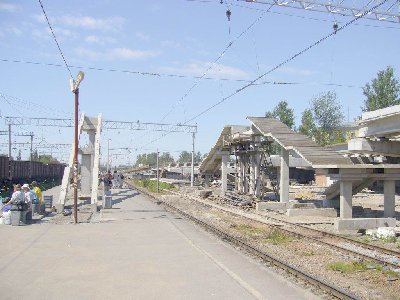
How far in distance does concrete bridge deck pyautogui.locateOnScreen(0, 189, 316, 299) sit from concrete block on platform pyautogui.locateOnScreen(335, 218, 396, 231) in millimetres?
5441

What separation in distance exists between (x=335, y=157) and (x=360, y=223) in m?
3.91

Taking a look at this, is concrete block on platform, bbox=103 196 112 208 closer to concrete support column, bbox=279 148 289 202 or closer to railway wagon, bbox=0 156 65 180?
concrete support column, bbox=279 148 289 202

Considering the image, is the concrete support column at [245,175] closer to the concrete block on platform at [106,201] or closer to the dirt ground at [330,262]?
the concrete block on platform at [106,201]

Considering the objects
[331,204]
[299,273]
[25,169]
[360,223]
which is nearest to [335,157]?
[360,223]

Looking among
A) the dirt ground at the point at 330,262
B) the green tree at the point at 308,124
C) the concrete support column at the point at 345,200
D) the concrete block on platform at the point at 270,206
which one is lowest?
the dirt ground at the point at 330,262

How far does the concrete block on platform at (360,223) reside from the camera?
58.0 feet

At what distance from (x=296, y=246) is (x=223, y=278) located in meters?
5.19

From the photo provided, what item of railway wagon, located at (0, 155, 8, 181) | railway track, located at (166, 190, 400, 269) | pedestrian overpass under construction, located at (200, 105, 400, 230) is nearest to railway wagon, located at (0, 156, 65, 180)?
railway wagon, located at (0, 155, 8, 181)

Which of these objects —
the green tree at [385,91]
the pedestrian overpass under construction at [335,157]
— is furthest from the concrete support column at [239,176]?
the green tree at [385,91]

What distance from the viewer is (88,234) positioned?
1519 cm

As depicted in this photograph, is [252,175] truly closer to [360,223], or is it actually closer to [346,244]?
[360,223]

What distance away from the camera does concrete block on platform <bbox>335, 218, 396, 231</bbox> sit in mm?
17688

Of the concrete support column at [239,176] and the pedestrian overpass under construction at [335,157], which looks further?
the concrete support column at [239,176]

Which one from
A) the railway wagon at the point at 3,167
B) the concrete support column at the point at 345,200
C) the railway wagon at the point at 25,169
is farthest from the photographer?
the railway wagon at the point at 25,169
